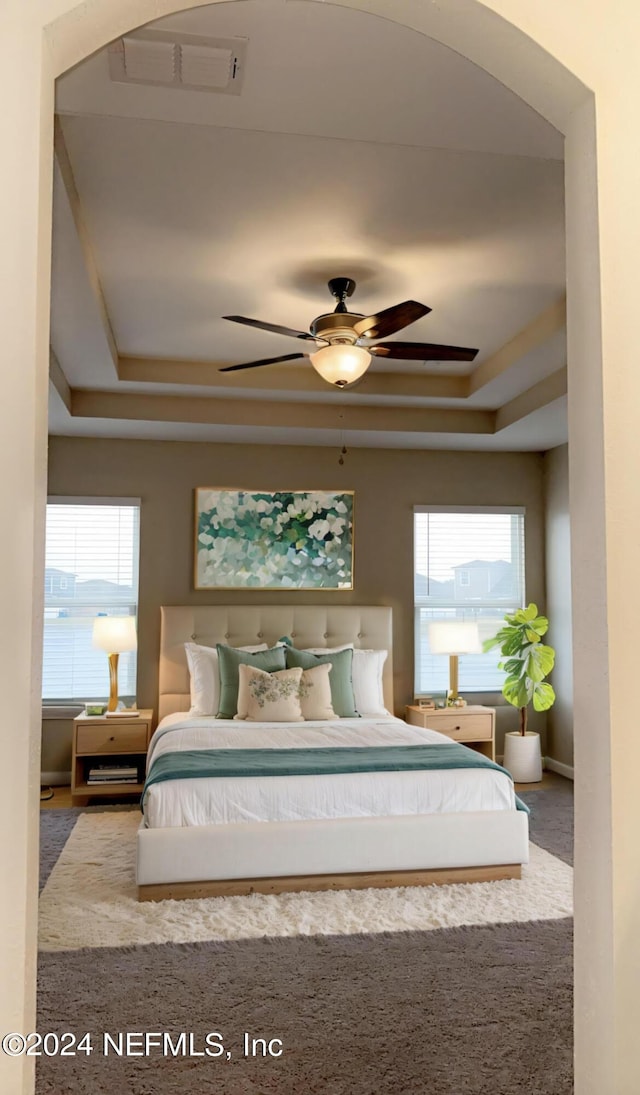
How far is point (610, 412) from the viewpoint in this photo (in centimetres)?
123

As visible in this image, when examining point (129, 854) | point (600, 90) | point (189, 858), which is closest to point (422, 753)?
point (189, 858)

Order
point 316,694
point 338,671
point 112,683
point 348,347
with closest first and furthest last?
point 348,347 < point 316,694 < point 338,671 < point 112,683

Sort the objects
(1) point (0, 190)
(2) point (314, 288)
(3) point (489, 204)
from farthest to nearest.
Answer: (2) point (314, 288), (3) point (489, 204), (1) point (0, 190)

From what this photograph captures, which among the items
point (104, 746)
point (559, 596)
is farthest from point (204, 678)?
point (559, 596)

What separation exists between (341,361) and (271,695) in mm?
2359

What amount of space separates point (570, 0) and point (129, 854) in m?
4.17

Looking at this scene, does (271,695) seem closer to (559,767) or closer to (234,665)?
(234,665)

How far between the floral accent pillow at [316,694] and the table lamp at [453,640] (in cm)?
99

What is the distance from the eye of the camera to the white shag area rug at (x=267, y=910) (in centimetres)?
334

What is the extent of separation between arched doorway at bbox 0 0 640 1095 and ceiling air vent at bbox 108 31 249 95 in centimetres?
65

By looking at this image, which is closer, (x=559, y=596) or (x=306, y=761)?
(x=306, y=761)

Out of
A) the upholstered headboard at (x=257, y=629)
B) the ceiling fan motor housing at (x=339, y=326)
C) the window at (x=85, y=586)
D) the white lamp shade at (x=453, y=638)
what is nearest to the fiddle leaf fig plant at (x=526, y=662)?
the white lamp shade at (x=453, y=638)

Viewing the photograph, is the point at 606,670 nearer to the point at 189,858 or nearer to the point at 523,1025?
the point at 523,1025

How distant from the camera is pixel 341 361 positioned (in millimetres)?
3660
